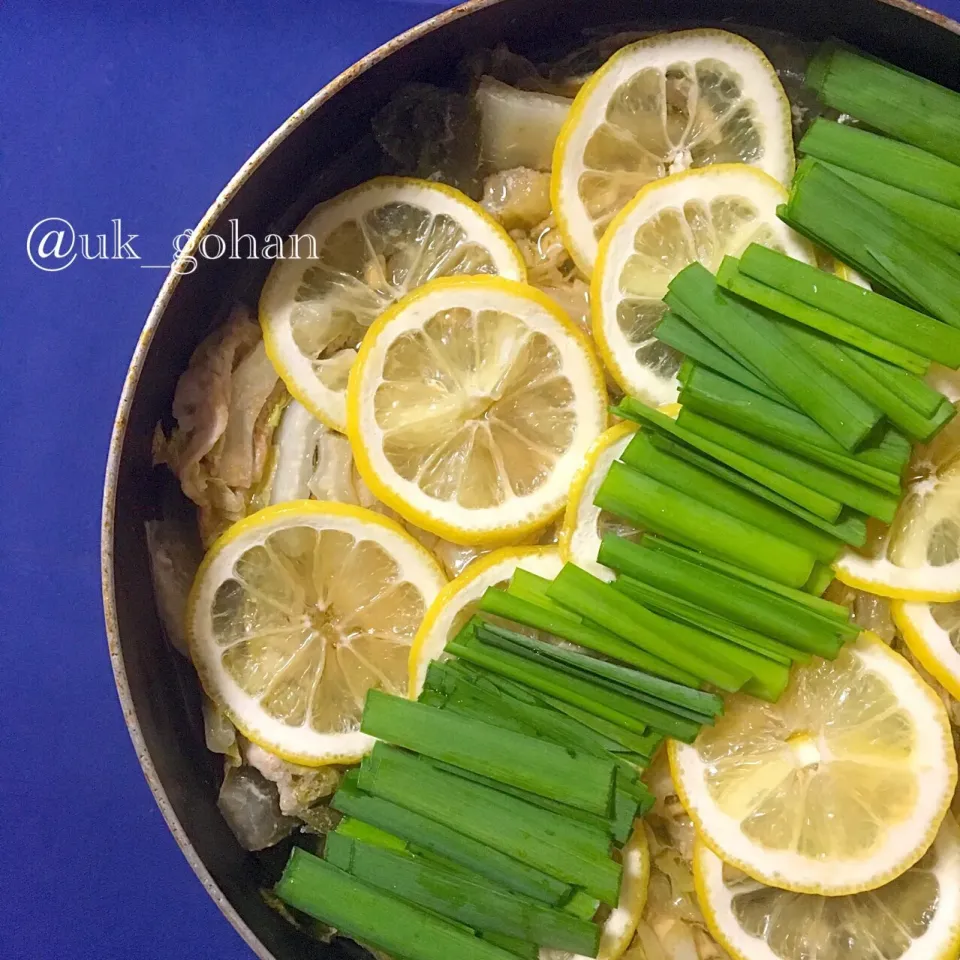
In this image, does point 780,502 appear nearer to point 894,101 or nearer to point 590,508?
point 590,508

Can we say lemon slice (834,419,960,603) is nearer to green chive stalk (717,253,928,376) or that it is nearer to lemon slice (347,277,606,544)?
green chive stalk (717,253,928,376)

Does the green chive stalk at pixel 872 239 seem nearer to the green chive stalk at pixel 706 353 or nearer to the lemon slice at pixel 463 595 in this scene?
the green chive stalk at pixel 706 353

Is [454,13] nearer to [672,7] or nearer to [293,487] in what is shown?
[672,7]

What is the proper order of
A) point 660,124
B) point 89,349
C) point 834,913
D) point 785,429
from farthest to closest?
1. point 89,349
2. point 660,124
3. point 834,913
4. point 785,429

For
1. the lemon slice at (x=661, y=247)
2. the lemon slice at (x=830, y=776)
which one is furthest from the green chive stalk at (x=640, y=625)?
the lemon slice at (x=661, y=247)

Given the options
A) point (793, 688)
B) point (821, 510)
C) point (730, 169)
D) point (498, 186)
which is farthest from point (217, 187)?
point (793, 688)

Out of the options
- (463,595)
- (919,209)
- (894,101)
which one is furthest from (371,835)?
(894,101)
